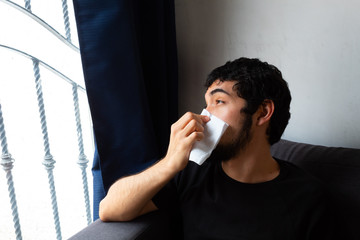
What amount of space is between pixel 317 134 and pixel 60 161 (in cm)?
128

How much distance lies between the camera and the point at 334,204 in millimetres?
997

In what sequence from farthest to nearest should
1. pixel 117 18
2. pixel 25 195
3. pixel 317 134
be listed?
1. pixel 25 195
2. pixel 317 134
3. pixel 117 18

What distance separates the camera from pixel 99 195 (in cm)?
123

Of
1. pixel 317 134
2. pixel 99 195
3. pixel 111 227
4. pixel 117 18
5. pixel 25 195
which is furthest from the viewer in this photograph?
pixel 25 195

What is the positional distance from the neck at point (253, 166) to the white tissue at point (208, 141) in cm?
16

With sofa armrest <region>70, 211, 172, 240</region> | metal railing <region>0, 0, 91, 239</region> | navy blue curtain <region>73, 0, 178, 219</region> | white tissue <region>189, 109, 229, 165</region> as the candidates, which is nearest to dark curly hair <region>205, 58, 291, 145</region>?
white tissue <region>189, 109, 229, 165</region>

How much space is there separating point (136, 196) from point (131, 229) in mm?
97

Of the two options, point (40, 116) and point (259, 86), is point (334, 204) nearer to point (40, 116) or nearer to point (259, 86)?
point (259, 86)

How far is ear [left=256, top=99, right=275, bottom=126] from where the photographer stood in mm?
1043

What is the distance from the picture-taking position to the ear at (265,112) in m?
1.04

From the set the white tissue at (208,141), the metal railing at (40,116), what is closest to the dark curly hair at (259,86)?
the white tissue at (208,141)

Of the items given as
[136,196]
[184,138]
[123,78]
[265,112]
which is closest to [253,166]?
[265,112]

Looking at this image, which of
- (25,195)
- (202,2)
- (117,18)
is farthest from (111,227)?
(202,2)

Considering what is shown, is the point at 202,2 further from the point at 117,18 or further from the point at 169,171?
the point at 169,171
